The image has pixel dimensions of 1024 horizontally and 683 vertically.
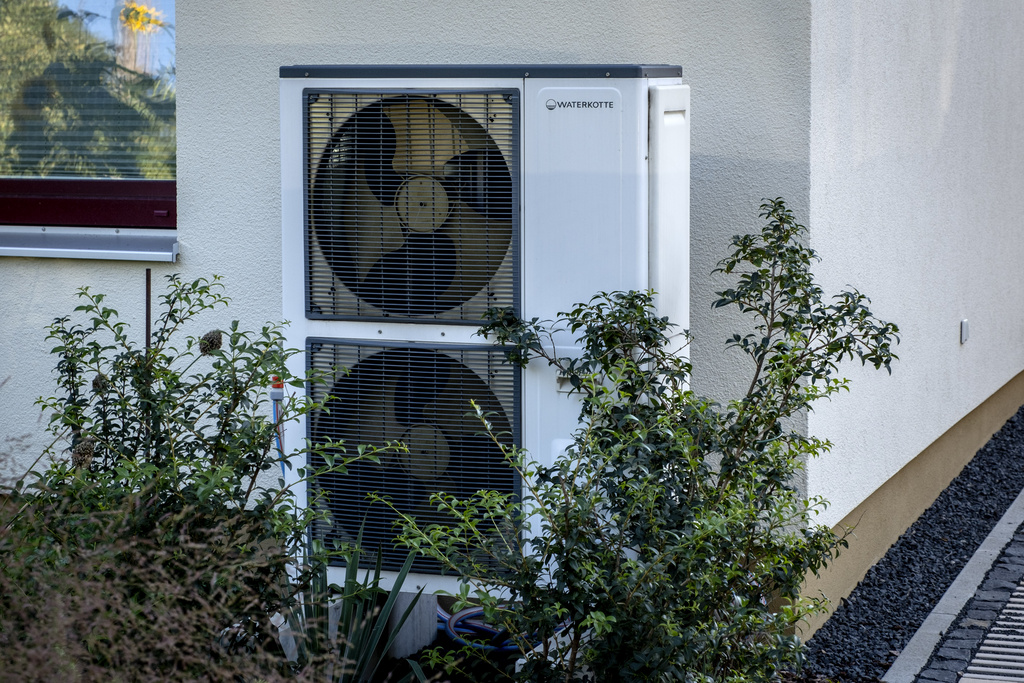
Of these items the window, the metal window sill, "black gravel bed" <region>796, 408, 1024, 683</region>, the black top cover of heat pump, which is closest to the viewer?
the black top cover of heat pump

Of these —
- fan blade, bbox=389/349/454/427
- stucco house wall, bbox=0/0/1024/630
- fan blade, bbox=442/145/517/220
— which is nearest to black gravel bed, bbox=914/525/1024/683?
stucco house wall, bbox=0/0/1024/630

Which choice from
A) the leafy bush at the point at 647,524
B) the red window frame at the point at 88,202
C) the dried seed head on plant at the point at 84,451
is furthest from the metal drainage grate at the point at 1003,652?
the red window frame at the point at 88,202

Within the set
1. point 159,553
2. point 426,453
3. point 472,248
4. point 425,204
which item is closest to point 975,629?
point 426,453

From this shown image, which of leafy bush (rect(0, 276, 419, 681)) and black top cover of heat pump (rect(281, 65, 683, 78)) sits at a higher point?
black top cover of heat pump (rect(281, 65, 683, 78))

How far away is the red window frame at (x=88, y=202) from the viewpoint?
15.2 feet

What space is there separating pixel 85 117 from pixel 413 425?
267 centimetres

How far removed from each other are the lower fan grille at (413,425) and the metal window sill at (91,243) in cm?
159

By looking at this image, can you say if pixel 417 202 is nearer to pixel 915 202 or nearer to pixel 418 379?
pixel 418 379

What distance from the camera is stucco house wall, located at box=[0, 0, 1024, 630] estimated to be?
3.84 meters

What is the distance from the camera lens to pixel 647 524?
101 inches

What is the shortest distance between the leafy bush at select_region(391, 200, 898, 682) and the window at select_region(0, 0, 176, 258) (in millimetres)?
2359

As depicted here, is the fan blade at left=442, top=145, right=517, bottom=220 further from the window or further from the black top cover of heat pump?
the window

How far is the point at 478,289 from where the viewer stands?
3168 millimetres

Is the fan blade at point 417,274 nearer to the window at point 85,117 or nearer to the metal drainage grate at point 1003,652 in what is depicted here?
the window at point 85,117
